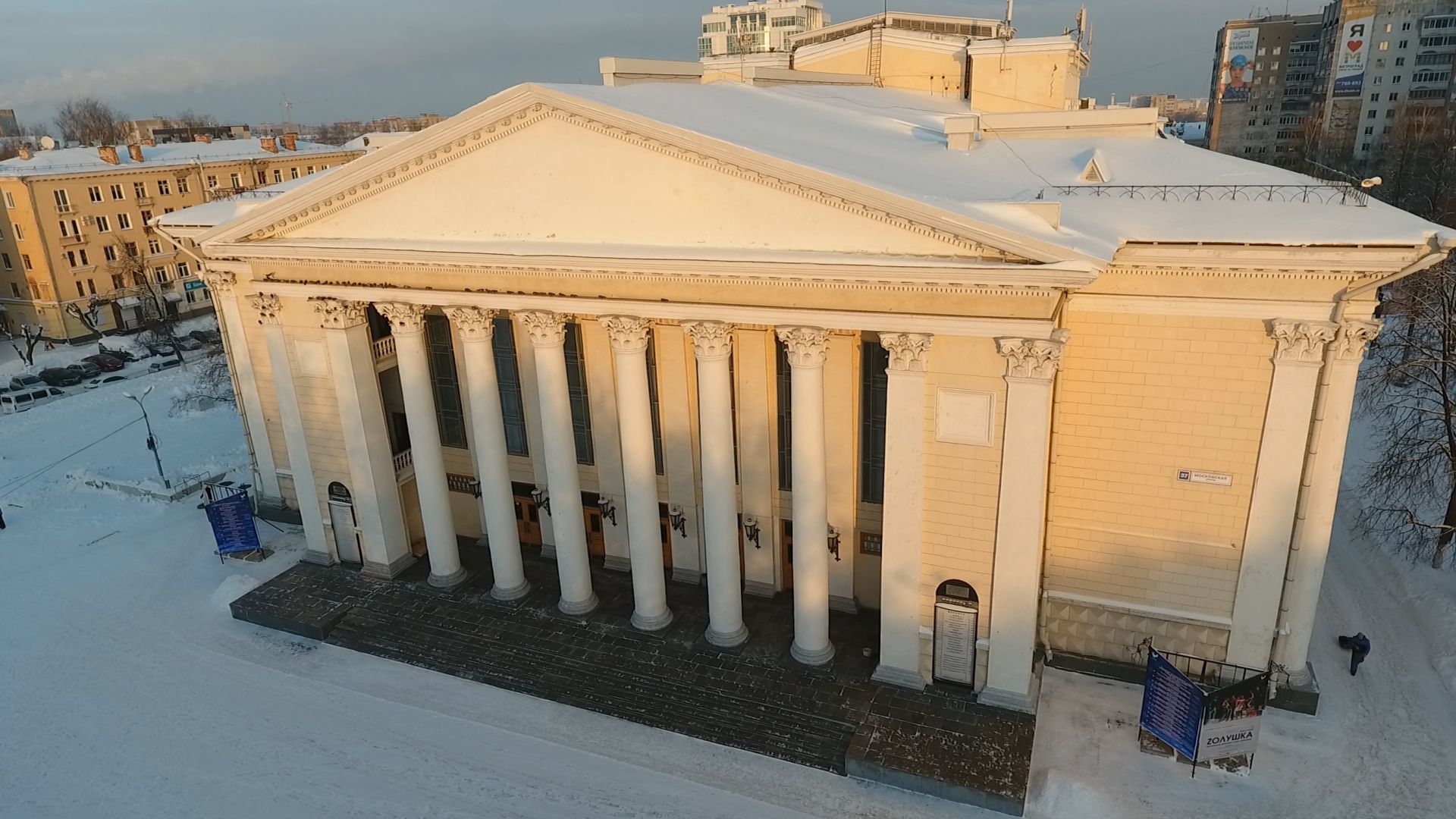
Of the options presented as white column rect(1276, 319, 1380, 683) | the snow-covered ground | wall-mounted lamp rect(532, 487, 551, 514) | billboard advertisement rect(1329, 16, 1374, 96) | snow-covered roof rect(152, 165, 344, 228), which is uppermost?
billboard advertisement rect(1329, 16, 1374, 96)

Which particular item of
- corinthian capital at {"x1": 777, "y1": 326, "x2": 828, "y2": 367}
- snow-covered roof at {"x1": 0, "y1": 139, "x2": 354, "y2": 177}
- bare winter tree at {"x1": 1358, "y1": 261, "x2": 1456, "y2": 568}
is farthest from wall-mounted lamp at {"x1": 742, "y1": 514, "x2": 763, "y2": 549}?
snow-covered roof at {"x1": 0, "y1": 139, "x2": 354, "y2": 177}

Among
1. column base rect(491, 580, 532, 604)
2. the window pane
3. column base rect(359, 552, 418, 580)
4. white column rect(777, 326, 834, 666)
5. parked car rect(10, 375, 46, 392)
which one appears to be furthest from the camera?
parked car rect(10, 375, 46, 392)

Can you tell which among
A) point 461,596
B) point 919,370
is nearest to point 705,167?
point 919,370

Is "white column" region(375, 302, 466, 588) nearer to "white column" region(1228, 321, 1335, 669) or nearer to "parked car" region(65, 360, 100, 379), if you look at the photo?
"white column" region(1228, 321, 1335, 669)

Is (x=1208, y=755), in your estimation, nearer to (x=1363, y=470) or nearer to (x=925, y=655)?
(x=925, y=655)

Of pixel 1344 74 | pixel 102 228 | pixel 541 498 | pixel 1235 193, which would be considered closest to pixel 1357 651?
pixel 1235 193

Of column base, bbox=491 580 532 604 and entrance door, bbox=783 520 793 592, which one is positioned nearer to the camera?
entrance door, bbox=783 520 793 592

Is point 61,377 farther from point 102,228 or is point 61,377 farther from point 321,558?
point 321,558
